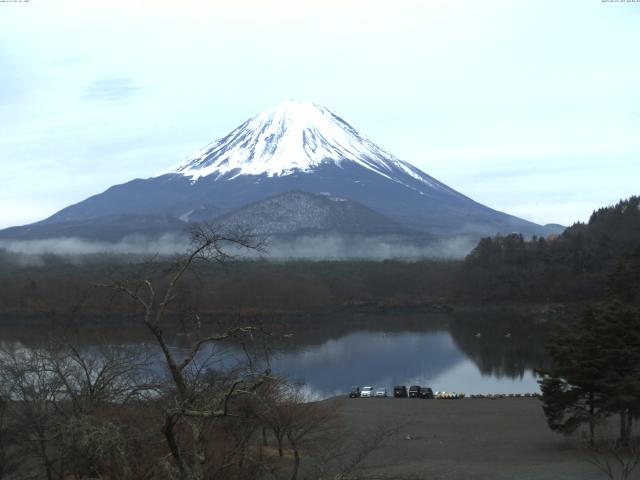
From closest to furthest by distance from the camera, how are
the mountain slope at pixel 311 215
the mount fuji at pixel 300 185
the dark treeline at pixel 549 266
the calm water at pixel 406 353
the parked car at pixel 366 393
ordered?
the parked car at pixel 366 393 → the calm water at pixel 406 353 → the dark treeline at pixel 549 266 → the mountain slope at pixel 311 215 → the mount fuji at pixel 300 185

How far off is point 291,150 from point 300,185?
11518mm

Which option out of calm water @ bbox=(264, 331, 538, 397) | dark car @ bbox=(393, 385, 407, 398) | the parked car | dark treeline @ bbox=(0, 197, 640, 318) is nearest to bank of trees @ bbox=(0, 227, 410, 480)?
the parked car

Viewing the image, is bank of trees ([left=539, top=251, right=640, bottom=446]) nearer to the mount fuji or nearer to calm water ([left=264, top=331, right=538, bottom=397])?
calm water ([left=264, top=331, right=538, bottom=397])

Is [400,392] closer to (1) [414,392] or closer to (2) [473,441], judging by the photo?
(1) [414,392]

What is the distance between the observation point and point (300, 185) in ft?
441

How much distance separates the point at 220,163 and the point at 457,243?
186 ft

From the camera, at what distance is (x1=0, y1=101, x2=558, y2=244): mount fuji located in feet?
397

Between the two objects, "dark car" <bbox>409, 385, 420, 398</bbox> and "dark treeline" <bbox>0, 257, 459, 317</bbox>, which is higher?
"dark treeline" <bbox>0, 257, 459, 317</bbox>

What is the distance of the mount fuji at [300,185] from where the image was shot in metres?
121

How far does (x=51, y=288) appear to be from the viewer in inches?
1983

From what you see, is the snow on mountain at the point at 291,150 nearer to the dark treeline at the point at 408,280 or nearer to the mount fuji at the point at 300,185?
the mount fuji at the point at 300,185

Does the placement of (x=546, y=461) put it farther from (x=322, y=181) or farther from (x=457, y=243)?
(x=322, y=181)

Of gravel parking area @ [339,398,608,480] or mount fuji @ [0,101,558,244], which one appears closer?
gravel parking area @ [339,398,608,480]

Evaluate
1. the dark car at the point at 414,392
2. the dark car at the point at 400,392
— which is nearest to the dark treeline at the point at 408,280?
the dark car at the point at 400,392
